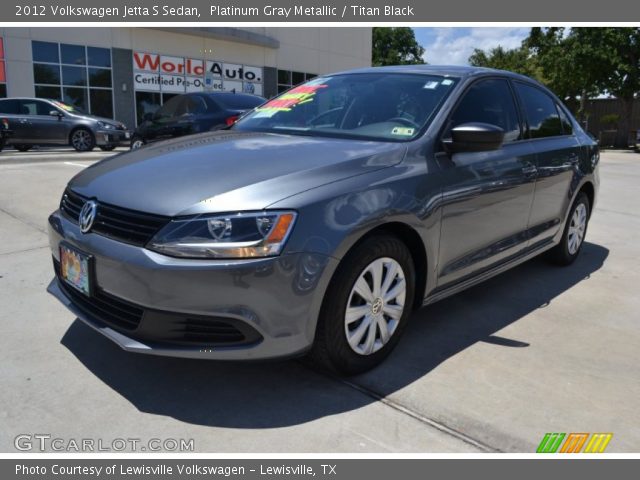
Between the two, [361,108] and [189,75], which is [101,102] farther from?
[361,108]

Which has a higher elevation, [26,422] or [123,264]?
[123,264]

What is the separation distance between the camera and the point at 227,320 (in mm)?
2473

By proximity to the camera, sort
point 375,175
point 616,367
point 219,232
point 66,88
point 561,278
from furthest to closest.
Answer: point 66,88 < point 561,278 < point 616,367 < point 375,175 < point 219,232

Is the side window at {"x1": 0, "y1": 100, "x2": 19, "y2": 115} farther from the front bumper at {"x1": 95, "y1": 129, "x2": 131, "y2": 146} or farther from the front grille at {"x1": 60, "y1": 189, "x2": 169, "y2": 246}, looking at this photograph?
the front grille at {"x1": 60, "y1": 189, "x2": 169, "y2": 246}

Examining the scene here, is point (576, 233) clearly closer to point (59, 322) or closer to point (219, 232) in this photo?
point (219, 232)

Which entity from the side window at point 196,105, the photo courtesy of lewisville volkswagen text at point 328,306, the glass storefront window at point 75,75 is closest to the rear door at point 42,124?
the side window at point 196,105

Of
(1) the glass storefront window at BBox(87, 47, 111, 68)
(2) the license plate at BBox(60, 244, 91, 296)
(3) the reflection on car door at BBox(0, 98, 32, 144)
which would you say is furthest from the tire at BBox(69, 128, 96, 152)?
(2) the license plate at BBox(60, 244, 91, 296)

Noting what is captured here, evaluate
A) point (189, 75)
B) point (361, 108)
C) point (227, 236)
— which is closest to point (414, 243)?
point (361, 108)

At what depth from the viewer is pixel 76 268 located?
113 inches

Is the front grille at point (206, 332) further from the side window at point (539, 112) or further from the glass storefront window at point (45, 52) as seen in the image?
the glass storefront window at point (45, 52)

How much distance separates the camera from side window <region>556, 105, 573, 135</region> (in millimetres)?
4926

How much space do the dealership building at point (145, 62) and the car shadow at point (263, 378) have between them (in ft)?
64.9

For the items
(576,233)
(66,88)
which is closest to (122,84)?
(66,88)

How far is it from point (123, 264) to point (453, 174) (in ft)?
6.10
